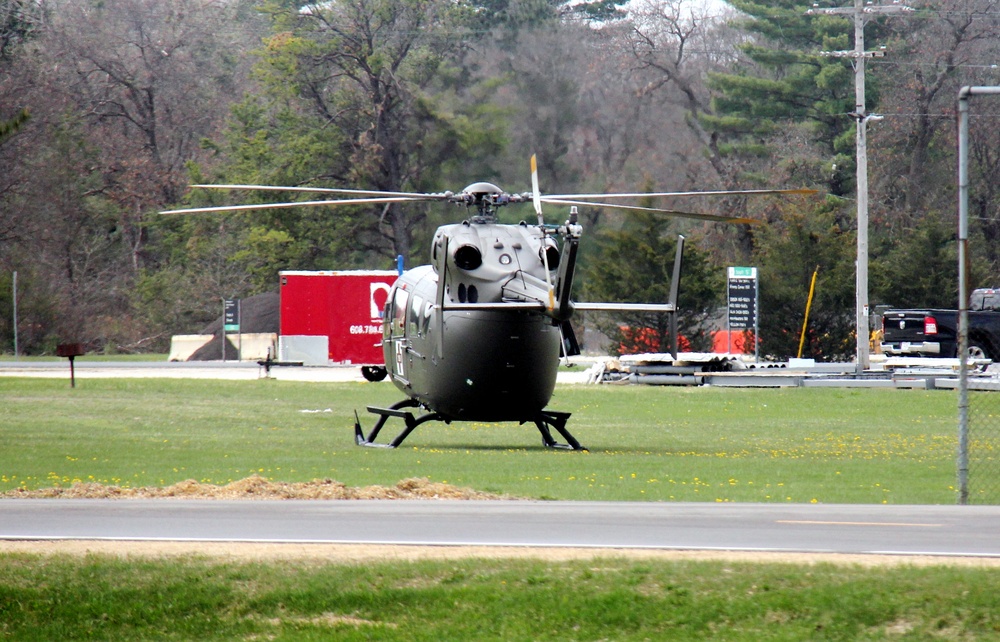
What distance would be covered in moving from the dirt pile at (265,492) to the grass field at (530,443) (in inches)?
37.8

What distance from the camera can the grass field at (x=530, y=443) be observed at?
16.2 metres

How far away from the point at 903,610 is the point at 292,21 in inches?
2409

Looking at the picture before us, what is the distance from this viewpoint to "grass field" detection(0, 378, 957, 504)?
1617cm

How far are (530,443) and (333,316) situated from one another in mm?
23021

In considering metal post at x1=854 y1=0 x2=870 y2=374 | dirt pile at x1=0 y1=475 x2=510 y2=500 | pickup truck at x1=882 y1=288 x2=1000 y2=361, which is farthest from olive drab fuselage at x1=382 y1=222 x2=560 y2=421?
pickup truck at x1=882 y1=288 x2=1000 y2=361

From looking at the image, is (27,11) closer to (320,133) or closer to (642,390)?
(320,133)

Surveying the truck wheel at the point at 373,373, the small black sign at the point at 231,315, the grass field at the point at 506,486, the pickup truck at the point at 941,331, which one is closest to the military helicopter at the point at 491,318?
the grass field at the point at 506,486

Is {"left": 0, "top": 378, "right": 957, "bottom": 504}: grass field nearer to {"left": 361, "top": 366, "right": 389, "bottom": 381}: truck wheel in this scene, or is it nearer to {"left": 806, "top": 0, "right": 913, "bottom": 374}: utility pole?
{"left": 361, "top": 366, "right": 389, "bottom": 381}: truck wheel

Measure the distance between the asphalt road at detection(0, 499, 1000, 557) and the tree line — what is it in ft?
148

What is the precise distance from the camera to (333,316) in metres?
45.0

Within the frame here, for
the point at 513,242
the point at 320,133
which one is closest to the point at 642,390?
the point at 513,242

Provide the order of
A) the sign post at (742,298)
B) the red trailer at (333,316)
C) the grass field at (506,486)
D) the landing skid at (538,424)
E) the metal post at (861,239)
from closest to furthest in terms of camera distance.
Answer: the grass field at (506,486) → the landing skid at (538,424) → the metal post at (861,239) → the sign post at (742,298) → the red trailer at (333,316)

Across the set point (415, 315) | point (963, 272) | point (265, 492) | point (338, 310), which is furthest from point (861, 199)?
point (265, 492)

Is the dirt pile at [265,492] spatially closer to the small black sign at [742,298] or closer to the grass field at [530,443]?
the grass field at [530,443]
